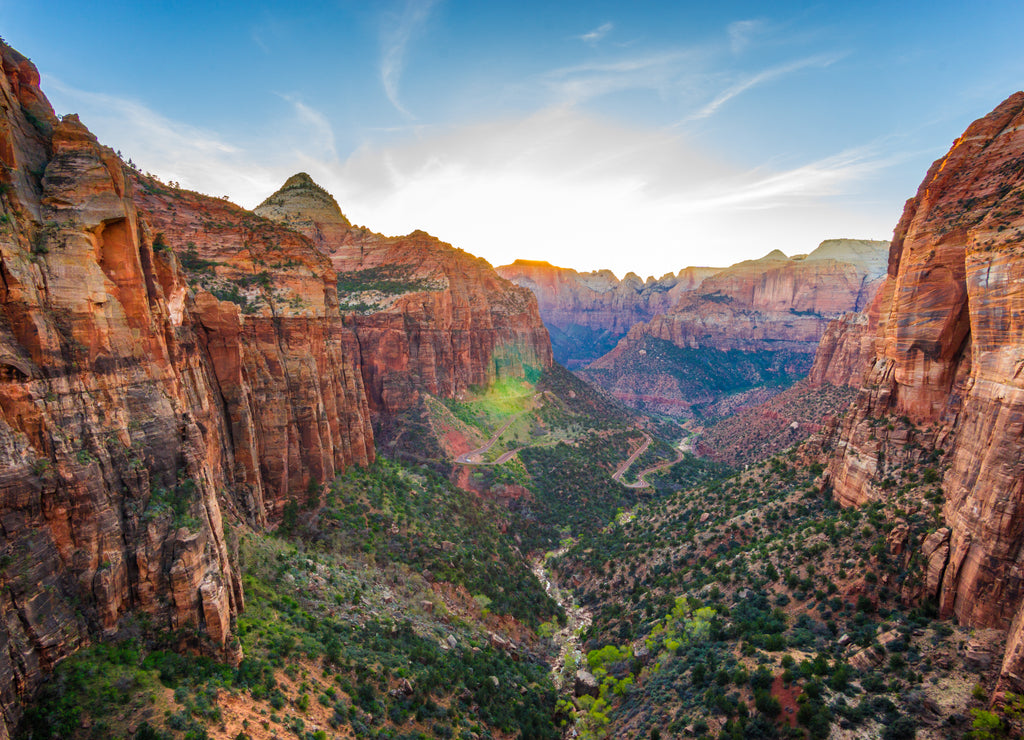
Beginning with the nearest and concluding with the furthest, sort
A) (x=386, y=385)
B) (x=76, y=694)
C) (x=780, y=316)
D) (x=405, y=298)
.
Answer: (x=76, y=694) < (x=386, y=385) < (x=405, y=298) < (x=780, y=316)

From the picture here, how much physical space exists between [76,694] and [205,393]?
17621mm

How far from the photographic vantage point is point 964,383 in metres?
29.5

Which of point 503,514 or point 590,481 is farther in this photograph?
point 590,481

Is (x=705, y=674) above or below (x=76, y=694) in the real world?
below

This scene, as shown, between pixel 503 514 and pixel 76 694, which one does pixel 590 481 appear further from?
pixel 76 694

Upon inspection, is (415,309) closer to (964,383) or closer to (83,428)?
(83,428)

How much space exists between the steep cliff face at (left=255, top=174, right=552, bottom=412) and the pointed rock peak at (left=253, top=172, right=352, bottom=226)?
8.5 inches

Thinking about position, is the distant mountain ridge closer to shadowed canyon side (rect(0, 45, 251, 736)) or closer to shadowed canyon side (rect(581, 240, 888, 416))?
shadowed canyon side (rect(581, 240, 888, 416))

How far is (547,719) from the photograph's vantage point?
32.9m

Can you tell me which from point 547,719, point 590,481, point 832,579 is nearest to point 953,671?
point 832,579

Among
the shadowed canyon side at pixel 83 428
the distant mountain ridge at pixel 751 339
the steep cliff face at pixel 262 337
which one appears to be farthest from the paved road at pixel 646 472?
the distant mountain ridge at pixel 751 339

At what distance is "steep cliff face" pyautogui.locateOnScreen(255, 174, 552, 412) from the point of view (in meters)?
75.4

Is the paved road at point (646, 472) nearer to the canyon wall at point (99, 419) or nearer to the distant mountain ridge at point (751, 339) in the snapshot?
the canyon wall at point (99, 419)

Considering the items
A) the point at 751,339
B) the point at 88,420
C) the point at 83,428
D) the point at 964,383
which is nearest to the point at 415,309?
the point at 88,420
